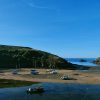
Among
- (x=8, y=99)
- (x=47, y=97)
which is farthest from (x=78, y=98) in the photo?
(x=8, y=99)

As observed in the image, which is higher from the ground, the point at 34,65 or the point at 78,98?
the point at 34,65

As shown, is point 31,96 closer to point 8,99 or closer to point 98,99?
point 8,99

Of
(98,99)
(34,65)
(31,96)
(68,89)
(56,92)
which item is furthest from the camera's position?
(34,65)

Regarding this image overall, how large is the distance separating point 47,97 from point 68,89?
1345 centimetres

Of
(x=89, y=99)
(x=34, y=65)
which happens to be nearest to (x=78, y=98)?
(x=89, y=99)

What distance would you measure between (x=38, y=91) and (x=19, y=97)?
28.0 ft

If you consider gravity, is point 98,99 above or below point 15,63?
below

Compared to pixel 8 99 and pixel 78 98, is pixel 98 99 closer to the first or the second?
pixel 78 98

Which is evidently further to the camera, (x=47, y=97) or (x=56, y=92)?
(x=56, y=92)

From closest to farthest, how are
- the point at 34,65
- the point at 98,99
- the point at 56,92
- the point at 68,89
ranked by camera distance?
the point at 98,99 < the point at 56,92 < the point at 68,89 < the point at 34,65

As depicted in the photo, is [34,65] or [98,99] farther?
[34,65]

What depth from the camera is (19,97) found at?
6838 centimetres

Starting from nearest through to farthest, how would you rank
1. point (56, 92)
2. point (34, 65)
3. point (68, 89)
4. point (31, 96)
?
point (31, 96), point (56, 92), point (68, 89), point (34, 65)

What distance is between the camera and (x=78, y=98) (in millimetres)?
66312
